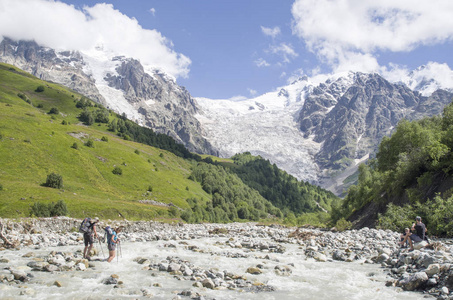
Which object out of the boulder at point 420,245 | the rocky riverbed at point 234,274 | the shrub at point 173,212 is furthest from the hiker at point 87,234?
the shrub at point 173,212

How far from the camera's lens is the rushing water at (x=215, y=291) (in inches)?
621

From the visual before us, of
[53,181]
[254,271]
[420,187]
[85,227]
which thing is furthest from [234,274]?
[53,181]

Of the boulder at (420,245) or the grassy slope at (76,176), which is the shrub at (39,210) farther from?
the boulder at (420,245)

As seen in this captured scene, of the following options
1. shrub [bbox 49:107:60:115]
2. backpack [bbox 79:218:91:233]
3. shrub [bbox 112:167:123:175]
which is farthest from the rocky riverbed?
shrub [bbox 49:107:60:115]

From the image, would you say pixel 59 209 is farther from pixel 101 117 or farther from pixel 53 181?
pixel 101 117

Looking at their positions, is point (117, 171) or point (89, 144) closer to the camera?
point (117, 171)

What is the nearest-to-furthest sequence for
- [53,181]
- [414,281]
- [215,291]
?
[414,281] < [215,291] < [53,181]

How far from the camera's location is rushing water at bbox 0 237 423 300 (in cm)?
1577

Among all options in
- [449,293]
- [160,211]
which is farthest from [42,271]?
[160,211]

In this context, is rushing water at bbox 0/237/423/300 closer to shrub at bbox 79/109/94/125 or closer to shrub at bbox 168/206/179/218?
shrub at bbox 168/206/179/218

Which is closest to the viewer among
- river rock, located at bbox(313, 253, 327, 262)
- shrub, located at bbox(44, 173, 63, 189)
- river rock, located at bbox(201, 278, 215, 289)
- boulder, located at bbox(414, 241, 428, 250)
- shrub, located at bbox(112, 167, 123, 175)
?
river rock, located at bbox(201, 278, 215, 289)

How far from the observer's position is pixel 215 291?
16.6 metres

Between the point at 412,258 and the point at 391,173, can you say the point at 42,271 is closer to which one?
the point at 412,258

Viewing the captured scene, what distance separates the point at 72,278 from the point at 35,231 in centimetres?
2697
